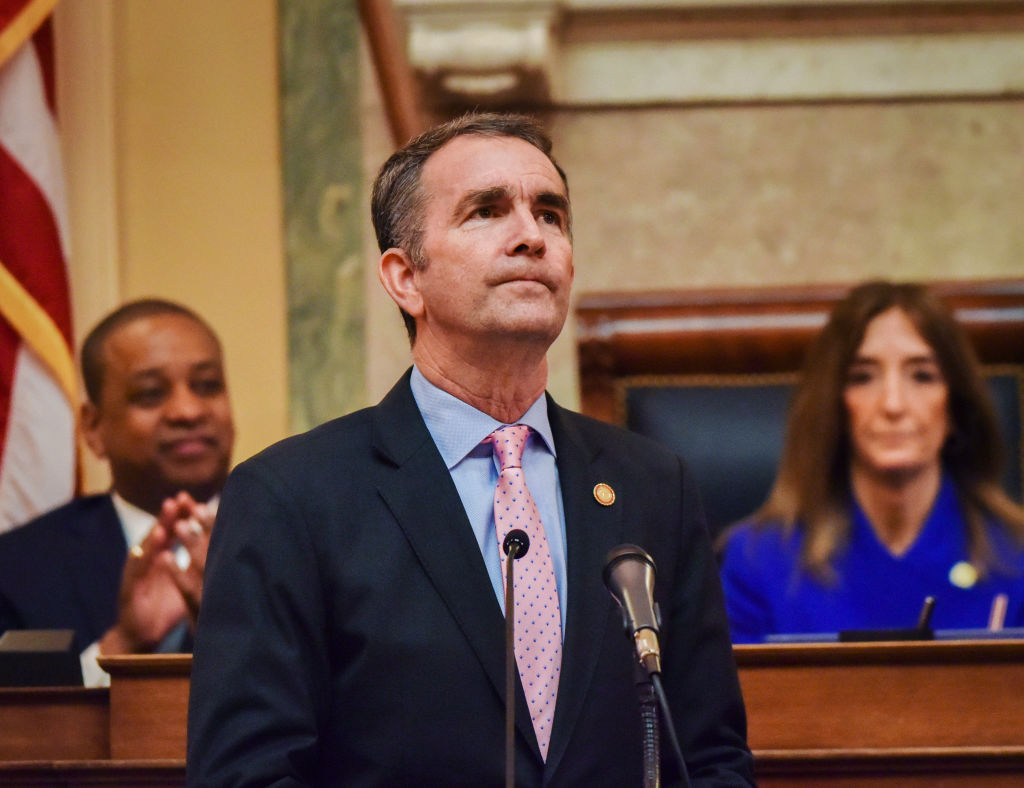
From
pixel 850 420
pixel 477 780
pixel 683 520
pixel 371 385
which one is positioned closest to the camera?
pixel 477 780

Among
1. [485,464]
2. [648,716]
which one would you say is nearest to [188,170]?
[485,464]

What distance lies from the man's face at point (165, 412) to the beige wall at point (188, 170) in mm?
662

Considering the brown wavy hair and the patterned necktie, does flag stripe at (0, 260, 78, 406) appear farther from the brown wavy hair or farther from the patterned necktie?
the patterned necktie

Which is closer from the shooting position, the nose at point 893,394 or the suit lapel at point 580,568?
the suit lapel at point 580,568

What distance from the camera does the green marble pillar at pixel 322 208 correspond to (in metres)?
4.26

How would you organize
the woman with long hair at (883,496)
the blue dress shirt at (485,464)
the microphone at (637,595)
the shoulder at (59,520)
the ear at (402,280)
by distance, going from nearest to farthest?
the microphone at (637,595) → the blue dress shirt at (485,464) → the ear at (402,280) → the woman with long hair at (883,496) → the shoulder at (59,520)

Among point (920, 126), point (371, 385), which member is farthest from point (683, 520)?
point (920, 126)

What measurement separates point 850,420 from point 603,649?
1.69 metres

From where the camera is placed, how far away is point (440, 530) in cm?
189

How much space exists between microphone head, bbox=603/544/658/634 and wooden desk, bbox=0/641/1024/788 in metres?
0.72

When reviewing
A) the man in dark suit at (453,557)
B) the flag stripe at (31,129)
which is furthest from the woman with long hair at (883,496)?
the flag stripe at (31,129)

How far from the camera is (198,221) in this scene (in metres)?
4.35

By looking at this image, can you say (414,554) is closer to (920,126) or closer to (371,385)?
(371,385)

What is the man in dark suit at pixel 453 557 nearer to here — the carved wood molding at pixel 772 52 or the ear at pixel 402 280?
the ear at pixel 402 280
